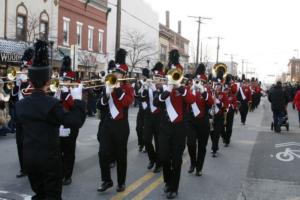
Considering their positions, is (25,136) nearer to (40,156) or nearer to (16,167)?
(40,156)

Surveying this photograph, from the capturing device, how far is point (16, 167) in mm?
8664

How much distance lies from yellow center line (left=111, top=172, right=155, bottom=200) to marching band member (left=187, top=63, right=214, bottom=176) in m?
0.86

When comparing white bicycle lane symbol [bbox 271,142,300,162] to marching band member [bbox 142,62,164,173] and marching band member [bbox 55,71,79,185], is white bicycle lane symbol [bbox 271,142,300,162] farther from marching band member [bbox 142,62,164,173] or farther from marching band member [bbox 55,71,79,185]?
marching band member [bbox 55,71,79,185]

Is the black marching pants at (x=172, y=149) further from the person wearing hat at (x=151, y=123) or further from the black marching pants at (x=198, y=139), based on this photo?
the person wearing hat at (x=151, y=123)

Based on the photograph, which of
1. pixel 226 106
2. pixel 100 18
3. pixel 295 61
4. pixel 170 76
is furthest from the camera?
pixel 295 61

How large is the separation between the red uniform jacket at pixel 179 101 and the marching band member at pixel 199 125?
130cm

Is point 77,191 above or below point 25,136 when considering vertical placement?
below

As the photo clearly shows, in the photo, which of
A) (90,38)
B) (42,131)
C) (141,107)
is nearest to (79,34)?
(90,38)

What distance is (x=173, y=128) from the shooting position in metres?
6.93

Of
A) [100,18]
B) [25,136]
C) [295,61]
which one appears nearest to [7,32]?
[100,18]

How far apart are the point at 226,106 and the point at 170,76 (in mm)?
4408

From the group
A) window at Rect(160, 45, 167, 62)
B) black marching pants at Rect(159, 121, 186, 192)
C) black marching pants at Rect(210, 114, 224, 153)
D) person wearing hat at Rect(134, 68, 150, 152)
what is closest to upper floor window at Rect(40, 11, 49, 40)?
person wearing hat at Rect(134, 68, 150, 152)

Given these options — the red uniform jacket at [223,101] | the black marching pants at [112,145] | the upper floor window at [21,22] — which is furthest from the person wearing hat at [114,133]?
the upper floor window at [21,22]

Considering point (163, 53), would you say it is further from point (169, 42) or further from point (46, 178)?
point (46, 178)
